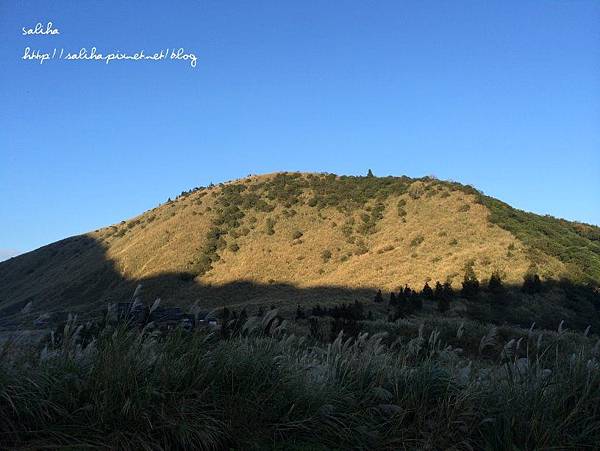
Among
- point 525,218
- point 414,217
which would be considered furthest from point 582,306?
point 414,217

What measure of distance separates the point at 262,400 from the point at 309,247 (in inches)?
1635

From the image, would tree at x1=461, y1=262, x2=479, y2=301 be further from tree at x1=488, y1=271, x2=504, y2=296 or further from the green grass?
the green grass

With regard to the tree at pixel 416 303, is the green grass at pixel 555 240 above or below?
above

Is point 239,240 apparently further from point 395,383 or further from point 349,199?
point 395,383

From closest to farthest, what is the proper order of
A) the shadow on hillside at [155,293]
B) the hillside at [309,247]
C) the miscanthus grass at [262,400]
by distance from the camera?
the miscanthus grass at [262,400] < the shadow on hillside at [155,293] < the hillside at [309,247]

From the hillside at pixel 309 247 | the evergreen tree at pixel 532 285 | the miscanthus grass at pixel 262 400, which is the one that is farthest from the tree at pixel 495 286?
the miscanthus grass at pixel 262 400

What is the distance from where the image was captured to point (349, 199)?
55.4 meters

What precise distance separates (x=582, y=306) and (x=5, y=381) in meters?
29.6

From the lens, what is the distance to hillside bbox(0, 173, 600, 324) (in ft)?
119

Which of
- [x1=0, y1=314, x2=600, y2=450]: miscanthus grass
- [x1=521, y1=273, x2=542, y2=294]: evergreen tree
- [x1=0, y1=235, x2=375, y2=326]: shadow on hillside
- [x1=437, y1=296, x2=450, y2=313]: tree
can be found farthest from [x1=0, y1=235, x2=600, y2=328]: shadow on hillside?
[x1=0, y1=314, x2=600, y2=450]: miscanthus grass

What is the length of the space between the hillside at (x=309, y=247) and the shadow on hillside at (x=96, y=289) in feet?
0.58

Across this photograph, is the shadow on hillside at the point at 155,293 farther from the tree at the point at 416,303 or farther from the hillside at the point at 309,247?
the tree at the point at 416,303

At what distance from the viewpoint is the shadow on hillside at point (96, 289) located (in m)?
36.9

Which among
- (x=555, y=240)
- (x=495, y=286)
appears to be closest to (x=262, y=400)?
(x=495, y=286)
